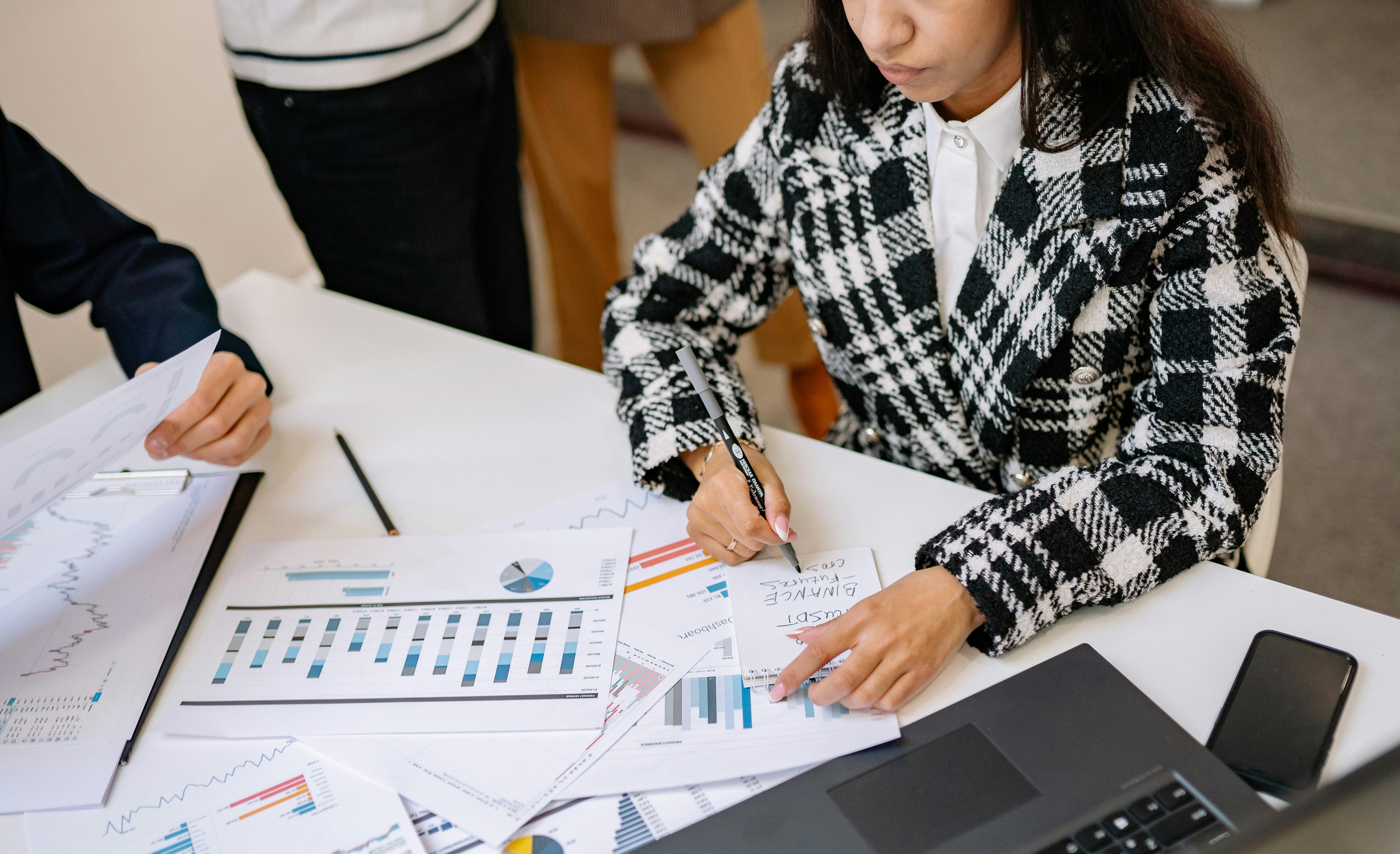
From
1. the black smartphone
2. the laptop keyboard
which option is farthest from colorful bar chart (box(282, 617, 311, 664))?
the black smartphone

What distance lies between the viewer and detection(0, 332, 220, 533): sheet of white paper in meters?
0.72

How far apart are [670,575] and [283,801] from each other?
1.09ft

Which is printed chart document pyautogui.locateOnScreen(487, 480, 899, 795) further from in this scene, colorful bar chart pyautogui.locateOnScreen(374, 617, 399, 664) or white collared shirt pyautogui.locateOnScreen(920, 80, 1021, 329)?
white collared shirt pyautogui.locateOnScreen(920, 80, 1021, 329)

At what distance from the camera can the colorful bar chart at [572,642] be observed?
77 cm

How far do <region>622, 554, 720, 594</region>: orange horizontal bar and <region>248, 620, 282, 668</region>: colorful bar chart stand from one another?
290 millimetres

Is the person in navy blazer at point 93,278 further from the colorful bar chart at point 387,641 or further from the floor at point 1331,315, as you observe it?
the floor at point 1331,315

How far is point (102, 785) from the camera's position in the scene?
72cm

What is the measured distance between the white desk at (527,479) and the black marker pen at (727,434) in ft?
0.11

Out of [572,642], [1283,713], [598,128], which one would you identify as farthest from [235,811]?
[598,128]

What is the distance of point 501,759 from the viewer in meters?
0.71

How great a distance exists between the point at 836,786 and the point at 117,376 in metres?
0.97

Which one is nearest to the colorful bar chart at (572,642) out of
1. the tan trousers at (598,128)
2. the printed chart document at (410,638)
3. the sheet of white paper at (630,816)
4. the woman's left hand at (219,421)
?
the printed chart document at (410,638)

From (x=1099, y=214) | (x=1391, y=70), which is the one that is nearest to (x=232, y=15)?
(x=1099, y=214)

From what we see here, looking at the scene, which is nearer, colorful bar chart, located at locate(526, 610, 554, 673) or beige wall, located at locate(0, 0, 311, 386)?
colorful bar chart, located at locate(526, 610, 554, 673)
